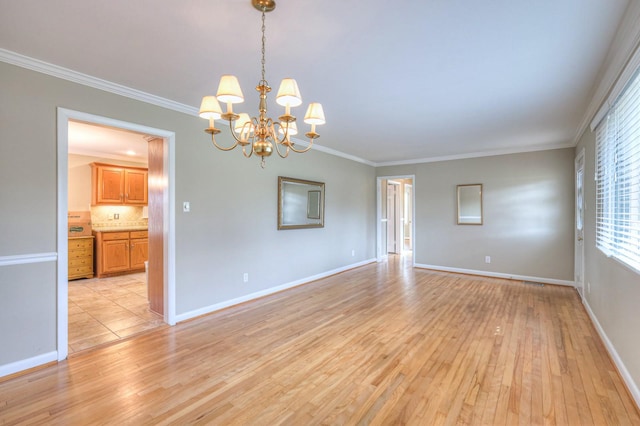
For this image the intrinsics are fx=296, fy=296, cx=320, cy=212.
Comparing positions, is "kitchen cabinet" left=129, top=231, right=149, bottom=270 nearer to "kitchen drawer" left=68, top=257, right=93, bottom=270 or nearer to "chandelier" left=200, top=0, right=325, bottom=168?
"kitchen drawer" left=68, top=257, right=93, bottom=270

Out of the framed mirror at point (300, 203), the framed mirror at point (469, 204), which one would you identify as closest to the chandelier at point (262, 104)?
the framed mirror at point (300, 203)

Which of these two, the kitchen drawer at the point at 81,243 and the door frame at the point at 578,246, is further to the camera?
the kitchen drawer at the point at 81,243

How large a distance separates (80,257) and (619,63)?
768cm

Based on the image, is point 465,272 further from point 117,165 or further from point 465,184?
point 117,165

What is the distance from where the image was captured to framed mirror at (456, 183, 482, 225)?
5.76 meters

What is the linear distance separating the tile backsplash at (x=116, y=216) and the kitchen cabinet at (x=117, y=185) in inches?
10.6

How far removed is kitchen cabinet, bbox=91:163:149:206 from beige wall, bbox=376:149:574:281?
5908 mm

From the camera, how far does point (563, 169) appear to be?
16.3 ft

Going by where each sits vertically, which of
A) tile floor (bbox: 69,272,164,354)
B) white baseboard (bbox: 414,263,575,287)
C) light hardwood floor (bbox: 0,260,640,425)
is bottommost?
light hardwood floor (bbox: 0,260,640,425)

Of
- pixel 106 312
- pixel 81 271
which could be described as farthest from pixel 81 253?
pixel 106 312

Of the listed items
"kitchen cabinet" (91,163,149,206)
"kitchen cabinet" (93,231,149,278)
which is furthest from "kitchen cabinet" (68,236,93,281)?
"kitchen cabinet" (91,163,149,206)

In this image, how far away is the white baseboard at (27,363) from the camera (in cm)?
227

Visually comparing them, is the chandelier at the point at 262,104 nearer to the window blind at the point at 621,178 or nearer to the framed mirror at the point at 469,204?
the window blind at the point at 621,178

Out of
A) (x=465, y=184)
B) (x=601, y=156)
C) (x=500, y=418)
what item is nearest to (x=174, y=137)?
(x=500, y=418)
